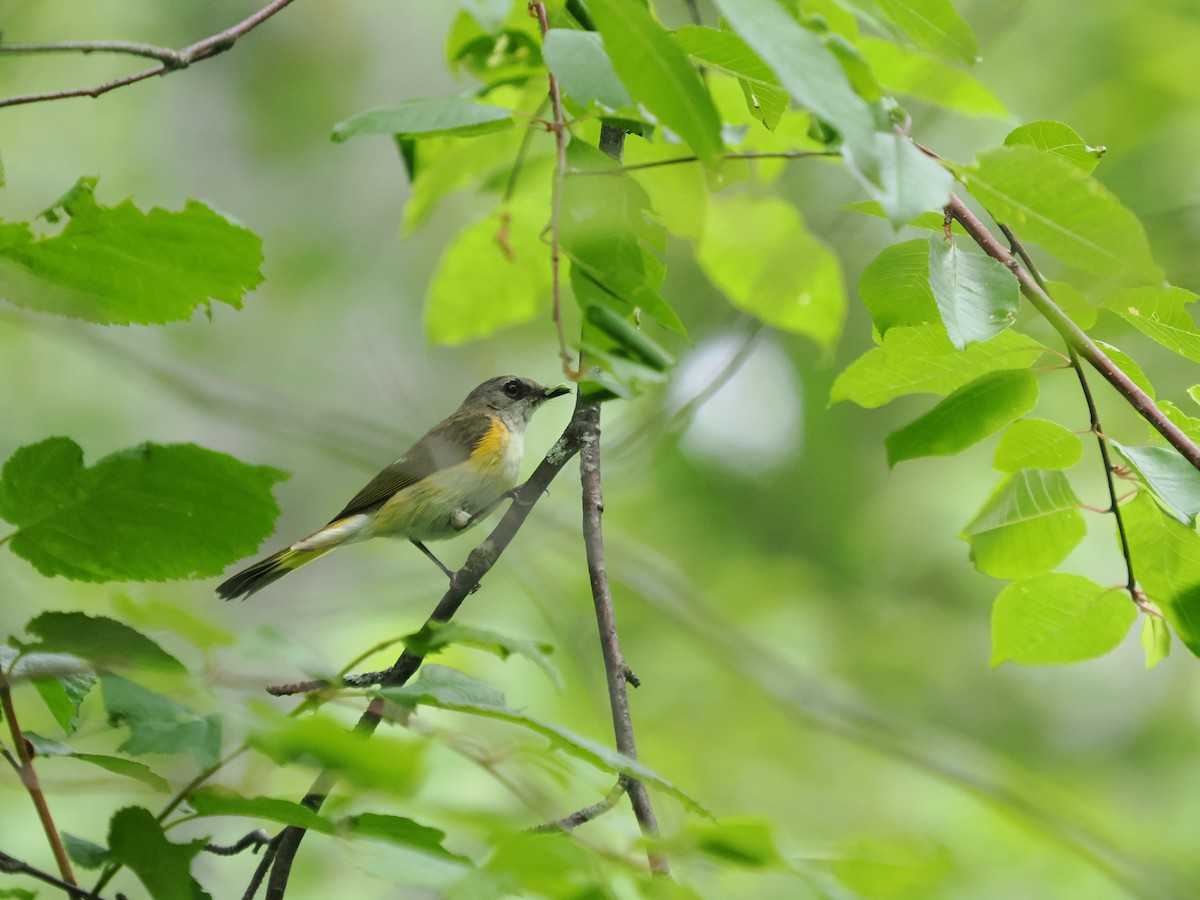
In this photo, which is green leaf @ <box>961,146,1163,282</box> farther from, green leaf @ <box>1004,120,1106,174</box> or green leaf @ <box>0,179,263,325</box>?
green leaf @ <box>0,179,263,325</box>

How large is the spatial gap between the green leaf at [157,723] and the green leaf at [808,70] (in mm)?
834

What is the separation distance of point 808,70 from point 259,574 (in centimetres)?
370

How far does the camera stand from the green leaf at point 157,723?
3.34 ft

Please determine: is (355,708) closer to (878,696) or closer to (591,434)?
(591,434)

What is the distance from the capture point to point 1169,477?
147 centimetres

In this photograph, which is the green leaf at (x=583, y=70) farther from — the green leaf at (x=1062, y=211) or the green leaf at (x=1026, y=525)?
the green leaf at (x=1026, y=525)

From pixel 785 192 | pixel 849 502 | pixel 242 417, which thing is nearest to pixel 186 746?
pixel 242 417

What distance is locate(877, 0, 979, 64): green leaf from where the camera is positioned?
1.22 meters

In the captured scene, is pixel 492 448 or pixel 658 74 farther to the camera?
pixel 492 448

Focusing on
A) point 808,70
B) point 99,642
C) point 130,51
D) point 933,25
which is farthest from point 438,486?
point 808,70

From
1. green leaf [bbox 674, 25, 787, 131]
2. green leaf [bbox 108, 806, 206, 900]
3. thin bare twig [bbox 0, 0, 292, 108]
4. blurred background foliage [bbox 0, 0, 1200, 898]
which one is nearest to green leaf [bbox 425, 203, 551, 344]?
blurred background foliage [bbox 0, 0, 1200, 898]

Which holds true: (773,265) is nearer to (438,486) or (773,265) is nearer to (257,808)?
(257,808)

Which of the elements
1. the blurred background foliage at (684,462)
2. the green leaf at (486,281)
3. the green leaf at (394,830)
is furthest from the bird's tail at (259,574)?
the green leaf at (394,830)

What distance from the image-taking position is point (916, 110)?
3586mm
